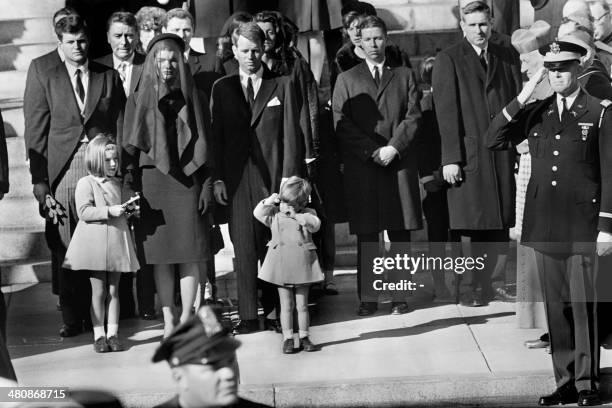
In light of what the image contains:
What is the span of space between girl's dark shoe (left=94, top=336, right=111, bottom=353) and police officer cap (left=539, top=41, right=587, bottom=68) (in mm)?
2985

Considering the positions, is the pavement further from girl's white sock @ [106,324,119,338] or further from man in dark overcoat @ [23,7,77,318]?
man in dark overcoat @ [23,7,77,318]

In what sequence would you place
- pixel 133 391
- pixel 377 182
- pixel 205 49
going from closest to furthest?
pixel 133 391, pixel 377 182, pixel 205 49

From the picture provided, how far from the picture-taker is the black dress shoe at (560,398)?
7.70 meters

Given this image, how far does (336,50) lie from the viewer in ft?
33.9

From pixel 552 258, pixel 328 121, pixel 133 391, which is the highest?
pixel 328 121

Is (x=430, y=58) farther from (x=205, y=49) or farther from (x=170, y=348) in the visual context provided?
(x=170, y=348)

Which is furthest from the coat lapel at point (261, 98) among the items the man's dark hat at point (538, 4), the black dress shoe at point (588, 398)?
the black dress shoe at point (588, 398)

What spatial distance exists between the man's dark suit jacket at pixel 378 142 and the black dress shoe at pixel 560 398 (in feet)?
6.53

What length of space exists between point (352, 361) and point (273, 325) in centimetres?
81

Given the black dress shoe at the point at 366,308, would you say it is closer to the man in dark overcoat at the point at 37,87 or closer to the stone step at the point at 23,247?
the man in dark overcoat at the point at 37,87

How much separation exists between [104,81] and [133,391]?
2.08 m

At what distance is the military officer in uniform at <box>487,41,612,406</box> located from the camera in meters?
7.72

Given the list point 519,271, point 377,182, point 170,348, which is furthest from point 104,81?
point 170,348

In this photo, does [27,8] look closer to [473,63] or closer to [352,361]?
[473,63]
